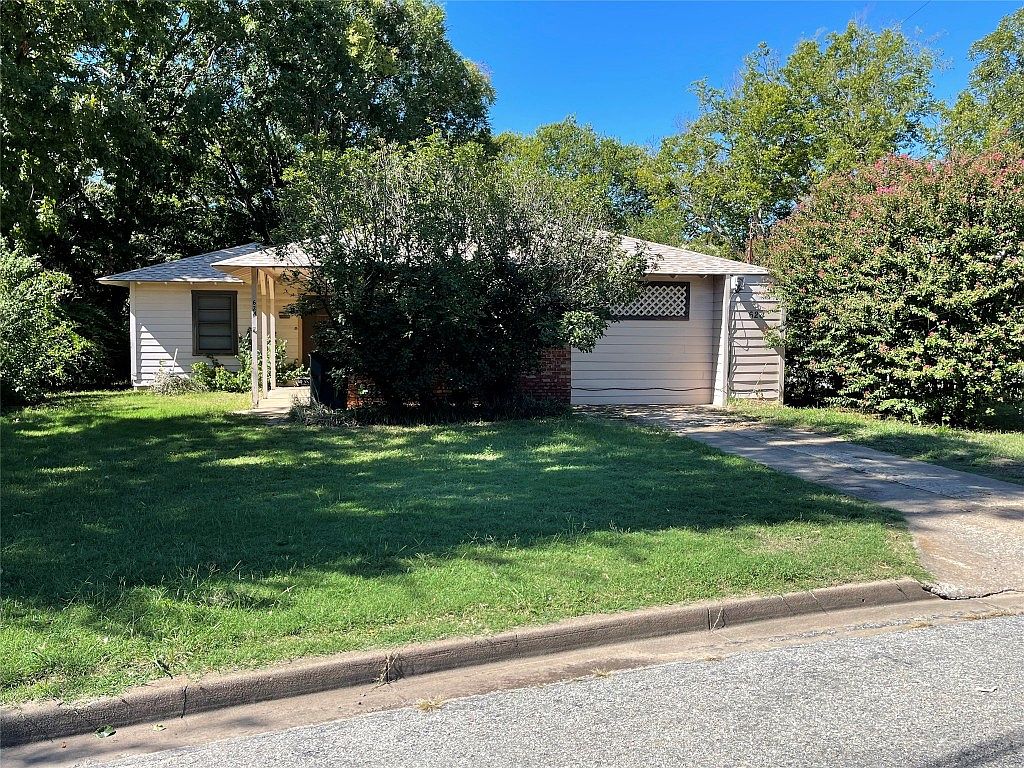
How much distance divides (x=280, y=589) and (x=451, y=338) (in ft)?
22.8

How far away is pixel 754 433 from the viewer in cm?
1088

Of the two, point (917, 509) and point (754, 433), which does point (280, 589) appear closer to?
point (917, 509)

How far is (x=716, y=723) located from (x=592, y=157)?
41.9 m

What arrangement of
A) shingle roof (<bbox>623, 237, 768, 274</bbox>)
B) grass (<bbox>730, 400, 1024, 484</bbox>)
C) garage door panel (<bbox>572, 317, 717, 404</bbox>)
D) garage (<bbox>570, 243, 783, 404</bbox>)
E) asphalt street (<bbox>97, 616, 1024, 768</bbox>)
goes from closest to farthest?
1. asphalt street (<bbox>97, 616, 1024, 768</bbox>)
2. grass (<bbox>730, 400, 1024, 484</bbox>)
3. shingle roof (<bbox>623, 237, 768, 274</bbox>)
4. garage (<bbox>570, 243, 783, 404</bbox>)
5. garage door panel (<bbox>572, 317, 717, 404</bbox>)

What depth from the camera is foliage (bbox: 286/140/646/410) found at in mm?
10828

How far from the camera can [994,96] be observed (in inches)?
1091

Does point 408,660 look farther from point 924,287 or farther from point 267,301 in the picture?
point 267,301

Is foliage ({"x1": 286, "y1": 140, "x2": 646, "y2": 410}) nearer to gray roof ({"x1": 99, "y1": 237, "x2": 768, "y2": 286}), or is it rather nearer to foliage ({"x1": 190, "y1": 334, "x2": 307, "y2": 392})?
gray roof ({"x1": 99, "y1": 237, "x2": 768, "y2": 286})

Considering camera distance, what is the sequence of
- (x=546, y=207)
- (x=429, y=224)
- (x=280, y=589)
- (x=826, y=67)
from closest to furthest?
1. (x=280, y=589)
2. (x=429, y=224)
3. (x=546, y=207)
4. (x=826, y=67)

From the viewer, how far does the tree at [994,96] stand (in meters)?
25.8

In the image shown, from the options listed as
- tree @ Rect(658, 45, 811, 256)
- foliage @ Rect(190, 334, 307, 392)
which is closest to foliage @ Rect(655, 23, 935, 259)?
tree @ Rect(658, 45, 811, 256)

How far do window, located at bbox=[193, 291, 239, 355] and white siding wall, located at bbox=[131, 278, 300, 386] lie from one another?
16 centimetres

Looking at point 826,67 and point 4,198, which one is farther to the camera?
point 826,67

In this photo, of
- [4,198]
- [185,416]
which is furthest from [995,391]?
[4,198]
